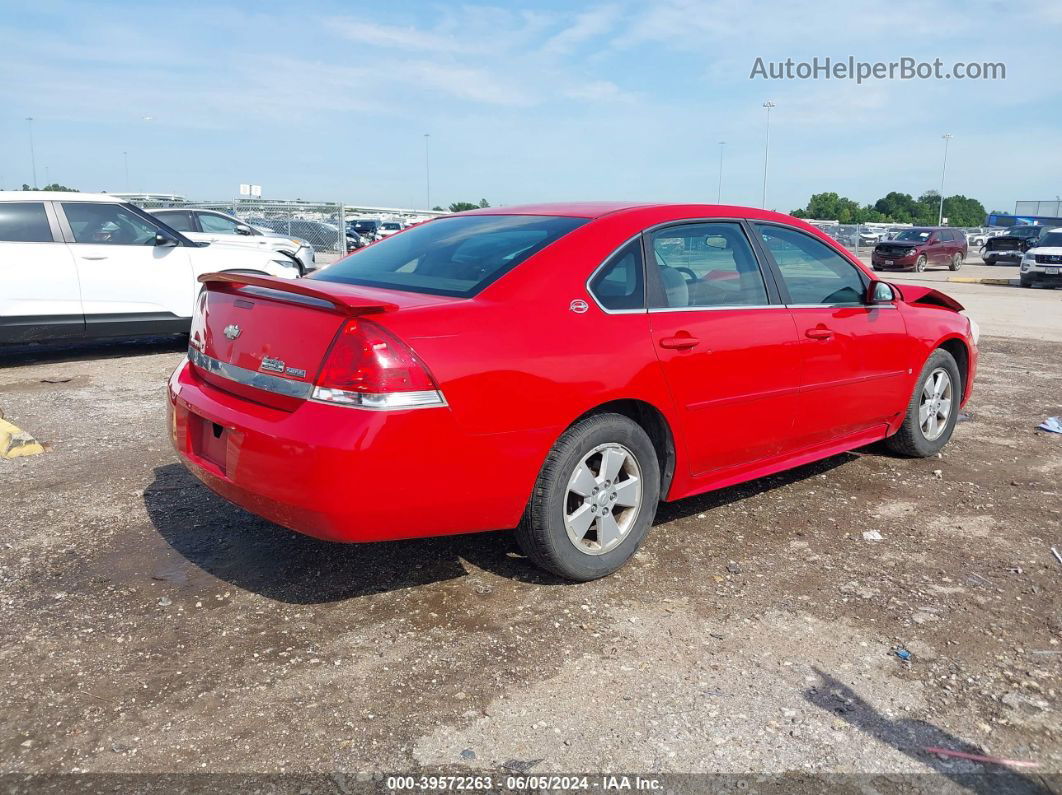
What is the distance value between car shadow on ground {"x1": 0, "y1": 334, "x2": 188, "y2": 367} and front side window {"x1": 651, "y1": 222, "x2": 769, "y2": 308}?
284 inches

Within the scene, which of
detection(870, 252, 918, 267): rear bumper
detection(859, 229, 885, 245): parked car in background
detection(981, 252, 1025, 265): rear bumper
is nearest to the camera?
detection(870, 252, 918, 267): rear bumper

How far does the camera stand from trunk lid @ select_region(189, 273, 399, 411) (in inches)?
124

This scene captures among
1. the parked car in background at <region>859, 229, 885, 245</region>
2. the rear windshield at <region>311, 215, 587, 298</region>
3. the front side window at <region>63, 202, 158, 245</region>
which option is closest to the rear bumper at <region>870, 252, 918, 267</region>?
the parked car in background at <region>859, 229, 885, 245</region>

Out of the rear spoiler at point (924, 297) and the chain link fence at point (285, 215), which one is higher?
the chain link fence at point (285, 215)

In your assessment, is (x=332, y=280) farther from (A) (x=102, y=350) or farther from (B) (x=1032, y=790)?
(A) (x=102, y=350)

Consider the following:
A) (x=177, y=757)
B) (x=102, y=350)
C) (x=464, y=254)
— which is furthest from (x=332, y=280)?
(x=102, y=350)

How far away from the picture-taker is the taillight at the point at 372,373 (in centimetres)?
304

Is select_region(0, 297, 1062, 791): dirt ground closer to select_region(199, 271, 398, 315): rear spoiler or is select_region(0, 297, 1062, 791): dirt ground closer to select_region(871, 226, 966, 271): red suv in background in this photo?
select_region(199, 271, 398, 315): rear spoiler

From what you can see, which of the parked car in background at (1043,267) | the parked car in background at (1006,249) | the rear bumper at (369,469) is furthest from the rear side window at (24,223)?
the parked car in background at (1006,249)

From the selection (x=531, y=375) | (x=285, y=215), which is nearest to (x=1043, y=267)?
(x=285, y=215)

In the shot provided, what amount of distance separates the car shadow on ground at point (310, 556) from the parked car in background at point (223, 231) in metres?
9.45

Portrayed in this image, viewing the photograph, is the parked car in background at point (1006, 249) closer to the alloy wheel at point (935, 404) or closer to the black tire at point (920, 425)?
the black tire at point (920, 425)

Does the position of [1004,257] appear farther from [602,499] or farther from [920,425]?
[602,499]

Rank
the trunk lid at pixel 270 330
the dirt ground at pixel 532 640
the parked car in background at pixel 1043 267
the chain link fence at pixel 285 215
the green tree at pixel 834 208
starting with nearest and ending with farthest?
the dirt ground at pixel 532 640, the trunk lid at pixel 270 330, the chain link fence at pixel 285 215, the parked car in background at pixel 1043 267, the green tree at pixel 834 208
